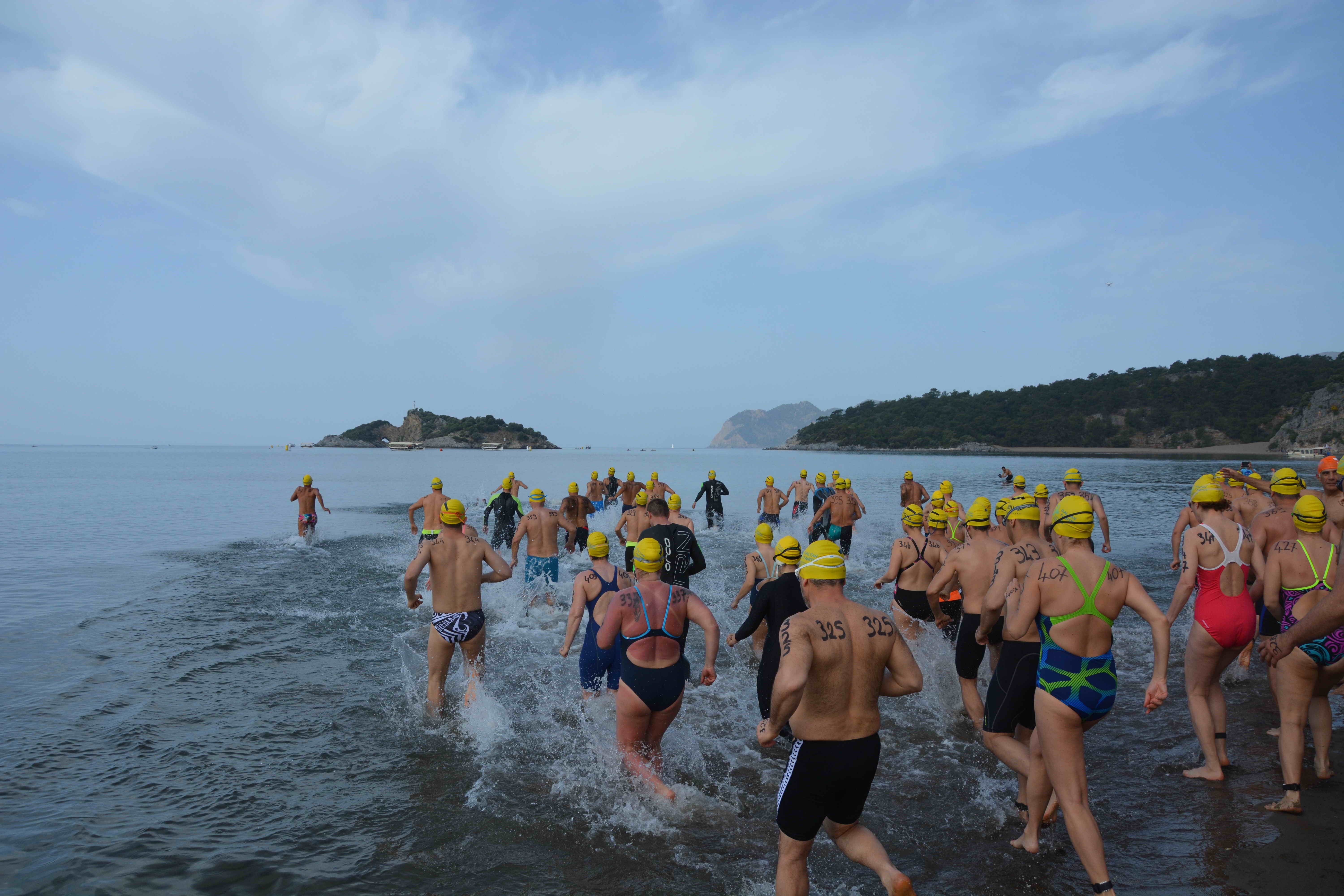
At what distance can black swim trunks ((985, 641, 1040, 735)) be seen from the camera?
14.5ft

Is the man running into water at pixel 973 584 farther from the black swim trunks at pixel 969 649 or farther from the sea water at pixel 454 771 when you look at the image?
the sea water at pixel 454 771

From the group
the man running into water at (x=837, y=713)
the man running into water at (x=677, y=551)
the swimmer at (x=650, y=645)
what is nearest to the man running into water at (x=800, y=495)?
the man running into water at (x=677, y=551)

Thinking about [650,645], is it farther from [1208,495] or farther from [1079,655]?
[1208,495]

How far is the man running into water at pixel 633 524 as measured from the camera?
36.3 feet

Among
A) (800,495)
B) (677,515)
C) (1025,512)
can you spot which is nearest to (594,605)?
(1025,512)

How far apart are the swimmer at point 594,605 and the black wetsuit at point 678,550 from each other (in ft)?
3.91

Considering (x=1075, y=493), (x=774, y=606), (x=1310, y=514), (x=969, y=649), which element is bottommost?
(x=969, y=649)

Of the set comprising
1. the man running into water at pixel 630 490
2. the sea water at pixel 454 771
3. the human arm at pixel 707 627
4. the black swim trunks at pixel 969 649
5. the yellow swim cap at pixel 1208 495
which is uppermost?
the yellow swim cap at pixel 1208 495

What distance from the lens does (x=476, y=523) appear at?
25812 mm

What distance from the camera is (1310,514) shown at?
5020 millimetres

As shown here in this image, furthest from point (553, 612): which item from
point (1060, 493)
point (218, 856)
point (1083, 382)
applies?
point (1083, 382)

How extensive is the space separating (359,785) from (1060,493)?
9618 millimetres

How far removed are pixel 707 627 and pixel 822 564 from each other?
1.68 m

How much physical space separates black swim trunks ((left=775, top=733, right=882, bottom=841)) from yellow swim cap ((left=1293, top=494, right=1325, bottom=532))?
4.07m
